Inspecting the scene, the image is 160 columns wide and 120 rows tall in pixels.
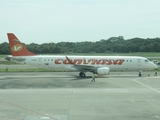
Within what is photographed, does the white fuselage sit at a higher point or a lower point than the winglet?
lower

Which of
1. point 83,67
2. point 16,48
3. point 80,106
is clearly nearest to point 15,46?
point 16,48

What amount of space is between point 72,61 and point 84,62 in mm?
1750

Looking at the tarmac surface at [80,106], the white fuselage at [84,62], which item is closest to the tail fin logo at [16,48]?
the white fuselage at [84,62]

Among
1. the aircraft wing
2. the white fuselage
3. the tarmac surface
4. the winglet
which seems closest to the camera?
the tarmac surface

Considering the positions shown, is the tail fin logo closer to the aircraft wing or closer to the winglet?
the winglet

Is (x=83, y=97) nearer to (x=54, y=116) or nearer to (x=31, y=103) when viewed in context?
(x=31, y=103)

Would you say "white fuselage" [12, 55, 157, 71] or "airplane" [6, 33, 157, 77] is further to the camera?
"white fuselage" [12, 55, 157, 71]

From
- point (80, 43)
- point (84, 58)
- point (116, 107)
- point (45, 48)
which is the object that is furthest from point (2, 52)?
point (116, 107)

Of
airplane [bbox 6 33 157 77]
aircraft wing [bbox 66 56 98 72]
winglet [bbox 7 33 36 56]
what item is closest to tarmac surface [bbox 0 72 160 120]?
aircraft wing [bbox 66 56 98 72]

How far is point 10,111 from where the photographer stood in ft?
50.1

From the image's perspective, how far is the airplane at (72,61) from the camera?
3719cm

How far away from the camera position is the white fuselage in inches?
1486

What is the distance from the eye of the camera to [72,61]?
3831cm

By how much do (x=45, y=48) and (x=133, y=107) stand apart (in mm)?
69925
